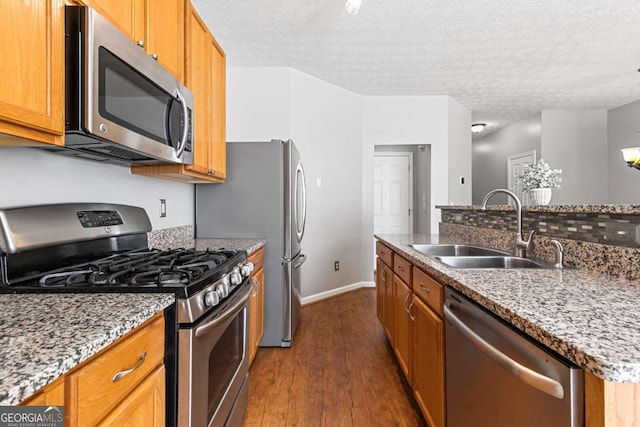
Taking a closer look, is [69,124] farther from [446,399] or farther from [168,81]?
[446,399]

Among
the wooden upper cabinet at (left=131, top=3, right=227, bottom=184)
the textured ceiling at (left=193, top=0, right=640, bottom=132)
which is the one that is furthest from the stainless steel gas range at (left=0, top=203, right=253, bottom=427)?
the textured ceiling at (left=193, top=0, right=640, bottom=132)

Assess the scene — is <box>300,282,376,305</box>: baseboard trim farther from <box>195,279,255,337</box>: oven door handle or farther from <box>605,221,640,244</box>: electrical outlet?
<box>605,221,640,244</box>: electrical outlet

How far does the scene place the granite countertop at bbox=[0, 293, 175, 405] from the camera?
19.5 inches

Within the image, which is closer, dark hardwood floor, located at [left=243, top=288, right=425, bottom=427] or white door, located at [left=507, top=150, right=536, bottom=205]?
dark hardwood floor, located at [left=243, top=288, right=425, bottom=427]

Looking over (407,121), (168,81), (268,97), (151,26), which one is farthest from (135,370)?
(407,121)

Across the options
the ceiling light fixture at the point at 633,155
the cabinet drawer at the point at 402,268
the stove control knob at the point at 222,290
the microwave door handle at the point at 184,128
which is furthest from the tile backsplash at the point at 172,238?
the ceiling light fixture at the point at 633,155

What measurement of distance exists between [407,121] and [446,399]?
3.90m

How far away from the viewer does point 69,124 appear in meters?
0.97

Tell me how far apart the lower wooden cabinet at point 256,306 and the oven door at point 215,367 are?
0.36 m

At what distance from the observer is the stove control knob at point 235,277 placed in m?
1.35

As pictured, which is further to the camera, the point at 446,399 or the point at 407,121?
the point at 407,121

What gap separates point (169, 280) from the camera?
104 cm

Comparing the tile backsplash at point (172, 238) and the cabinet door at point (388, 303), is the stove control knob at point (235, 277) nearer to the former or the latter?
the tile backsplash at point (172, 238)

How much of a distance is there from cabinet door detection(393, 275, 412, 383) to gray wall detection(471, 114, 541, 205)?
484cm
